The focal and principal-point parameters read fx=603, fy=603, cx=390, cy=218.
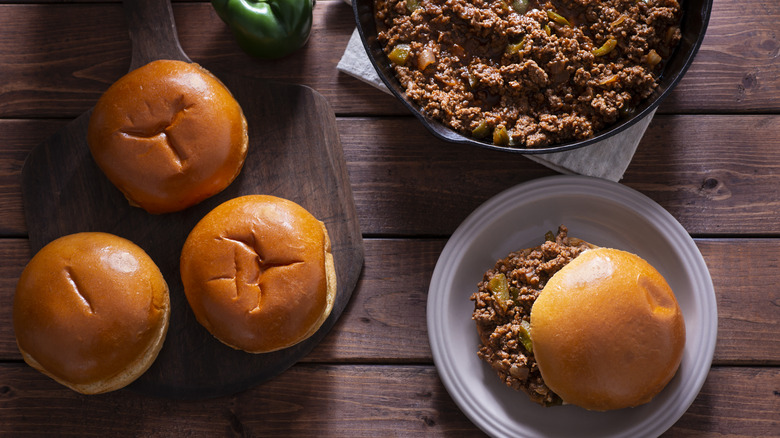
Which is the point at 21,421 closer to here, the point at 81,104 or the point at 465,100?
the point at 81,104

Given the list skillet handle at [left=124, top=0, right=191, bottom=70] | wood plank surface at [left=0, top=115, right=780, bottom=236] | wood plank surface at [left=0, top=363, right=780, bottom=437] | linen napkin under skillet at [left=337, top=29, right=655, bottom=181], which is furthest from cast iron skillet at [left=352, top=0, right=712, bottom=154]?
wood plank surface at [left=0, top=363, right=780, bottom=437]

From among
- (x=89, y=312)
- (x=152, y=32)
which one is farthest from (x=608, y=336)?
(x=152, y=32)

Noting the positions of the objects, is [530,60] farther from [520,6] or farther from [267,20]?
[267,20]

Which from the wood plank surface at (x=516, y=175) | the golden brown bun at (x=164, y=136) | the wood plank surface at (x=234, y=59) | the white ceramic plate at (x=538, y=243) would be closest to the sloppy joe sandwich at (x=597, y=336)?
the white ceramic plate at (x=538, y=243)

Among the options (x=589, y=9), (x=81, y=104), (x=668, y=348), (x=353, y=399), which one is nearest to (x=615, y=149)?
(x=589, y=9)

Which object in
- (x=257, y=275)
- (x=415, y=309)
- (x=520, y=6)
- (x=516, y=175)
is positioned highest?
(x=520, y=6)

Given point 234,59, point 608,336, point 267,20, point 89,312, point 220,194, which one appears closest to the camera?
point 608,336

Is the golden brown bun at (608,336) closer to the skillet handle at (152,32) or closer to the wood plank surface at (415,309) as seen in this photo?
the wood plank surface at (415,309)

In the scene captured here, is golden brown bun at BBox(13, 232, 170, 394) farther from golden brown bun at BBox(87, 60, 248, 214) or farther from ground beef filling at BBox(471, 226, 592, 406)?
ground beef filling at BBox(471, 226, 592, 406)
